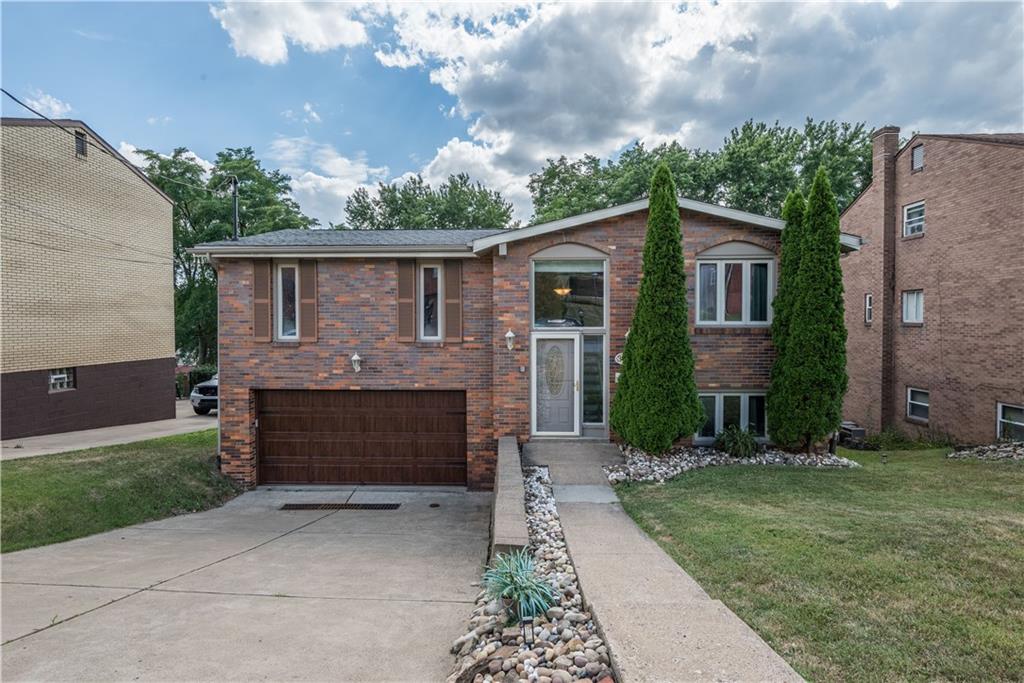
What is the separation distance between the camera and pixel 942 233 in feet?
41.0

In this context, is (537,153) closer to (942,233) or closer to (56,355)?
(942,233)

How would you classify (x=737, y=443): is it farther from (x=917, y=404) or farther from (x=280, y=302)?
(x=280, y=302)

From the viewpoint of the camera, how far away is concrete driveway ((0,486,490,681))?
12.7 feet

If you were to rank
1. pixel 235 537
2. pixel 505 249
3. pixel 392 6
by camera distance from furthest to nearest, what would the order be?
pixel 392 6 → pixel 505 249 → pixel 235 537

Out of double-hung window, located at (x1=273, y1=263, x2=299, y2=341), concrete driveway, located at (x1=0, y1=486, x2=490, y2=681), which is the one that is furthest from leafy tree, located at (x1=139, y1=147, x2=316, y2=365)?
concrete driveway, located at (x1=0, y1=486, x2=490, y2=681)

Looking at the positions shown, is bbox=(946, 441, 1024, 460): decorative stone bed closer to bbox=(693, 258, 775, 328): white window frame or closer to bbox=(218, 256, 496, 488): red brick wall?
bbox=(693, 258, 775, 328): white window frame

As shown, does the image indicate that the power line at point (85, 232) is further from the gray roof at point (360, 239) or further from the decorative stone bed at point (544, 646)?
the decorative stone bed at point (544, 646)

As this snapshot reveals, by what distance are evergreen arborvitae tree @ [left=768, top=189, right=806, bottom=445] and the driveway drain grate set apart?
6.63 meters

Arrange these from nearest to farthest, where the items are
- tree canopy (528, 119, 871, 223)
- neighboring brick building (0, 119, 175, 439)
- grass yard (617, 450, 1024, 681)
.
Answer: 1. grass yard (617, 450, 1024, 681)
2. neighboring brick building (0, 119, 175, 439)
3. tree canopy (528, 119, 871, 223)

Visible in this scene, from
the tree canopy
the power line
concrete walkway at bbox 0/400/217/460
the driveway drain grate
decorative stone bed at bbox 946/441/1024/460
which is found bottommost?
the driveway drain grate

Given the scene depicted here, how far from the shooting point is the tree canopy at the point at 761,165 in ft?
79.9

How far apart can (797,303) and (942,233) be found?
7389 mm

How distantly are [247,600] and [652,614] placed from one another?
12.7ft

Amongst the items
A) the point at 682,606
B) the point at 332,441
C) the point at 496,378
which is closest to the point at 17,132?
the point at 332,441
